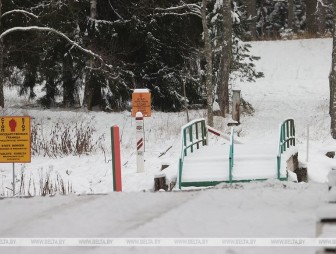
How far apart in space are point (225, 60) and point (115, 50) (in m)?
4.20

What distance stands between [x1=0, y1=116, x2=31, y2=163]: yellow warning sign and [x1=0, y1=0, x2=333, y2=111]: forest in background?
36.7 feet

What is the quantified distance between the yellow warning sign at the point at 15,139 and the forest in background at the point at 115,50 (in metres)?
11.2

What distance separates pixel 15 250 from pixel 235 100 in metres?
15.1

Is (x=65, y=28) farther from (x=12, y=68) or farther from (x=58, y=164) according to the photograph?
(x=58, y=164)

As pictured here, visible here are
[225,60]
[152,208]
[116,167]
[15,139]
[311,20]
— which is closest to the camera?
[152,208]

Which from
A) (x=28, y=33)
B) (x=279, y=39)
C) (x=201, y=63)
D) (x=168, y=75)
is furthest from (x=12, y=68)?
(x=279, y=39)

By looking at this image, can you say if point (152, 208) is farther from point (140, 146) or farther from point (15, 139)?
point (140, 146)

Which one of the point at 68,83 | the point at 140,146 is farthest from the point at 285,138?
the point at 68,83

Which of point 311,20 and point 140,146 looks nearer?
point 140,146

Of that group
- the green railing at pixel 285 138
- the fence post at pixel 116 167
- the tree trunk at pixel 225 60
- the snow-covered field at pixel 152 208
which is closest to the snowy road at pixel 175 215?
the snow-covered field at pixel 152 208

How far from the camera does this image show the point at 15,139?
819cm

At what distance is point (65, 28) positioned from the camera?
20516mm

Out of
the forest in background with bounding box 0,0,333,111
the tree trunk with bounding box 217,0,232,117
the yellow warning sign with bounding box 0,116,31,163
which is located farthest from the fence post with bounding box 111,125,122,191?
the tree trunk with bounding box 217,0,232,117

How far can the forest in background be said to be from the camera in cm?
2025
